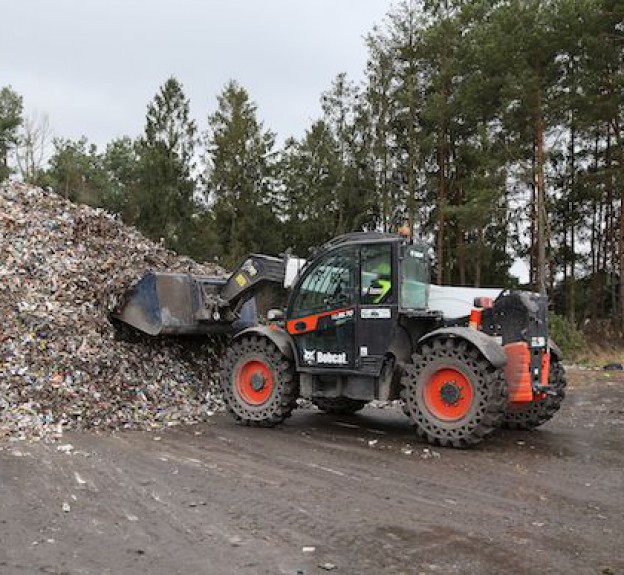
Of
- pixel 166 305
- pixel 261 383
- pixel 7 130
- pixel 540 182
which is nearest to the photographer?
pixel 261 383

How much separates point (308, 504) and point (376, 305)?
9.13 ft

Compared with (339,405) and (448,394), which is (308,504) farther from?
(339,405)

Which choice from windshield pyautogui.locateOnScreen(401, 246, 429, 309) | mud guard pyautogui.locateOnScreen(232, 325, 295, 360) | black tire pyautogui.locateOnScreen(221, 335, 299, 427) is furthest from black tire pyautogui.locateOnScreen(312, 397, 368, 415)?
windshield pyautogui.locateOnScreen(401, 246, 429, 309)

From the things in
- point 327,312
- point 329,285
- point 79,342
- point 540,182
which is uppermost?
point 540,182

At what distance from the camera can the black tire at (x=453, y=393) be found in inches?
272

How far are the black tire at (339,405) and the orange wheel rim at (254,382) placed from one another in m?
1.19

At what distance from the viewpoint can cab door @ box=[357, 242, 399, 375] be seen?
7.39m

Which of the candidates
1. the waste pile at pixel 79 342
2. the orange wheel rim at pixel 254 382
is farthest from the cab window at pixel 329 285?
the waste pile at pixel 79 342

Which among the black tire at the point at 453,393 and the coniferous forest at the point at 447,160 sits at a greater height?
the coniferous forest at the point at 447,160

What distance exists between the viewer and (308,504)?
522 cm

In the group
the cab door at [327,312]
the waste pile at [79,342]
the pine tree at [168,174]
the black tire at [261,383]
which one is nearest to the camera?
the cab door at [327,312]

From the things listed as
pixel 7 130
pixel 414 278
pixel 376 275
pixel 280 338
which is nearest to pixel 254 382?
pixel 280 338

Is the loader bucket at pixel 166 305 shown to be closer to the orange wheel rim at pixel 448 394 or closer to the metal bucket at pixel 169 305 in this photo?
the metal bucket at pixel 169 305

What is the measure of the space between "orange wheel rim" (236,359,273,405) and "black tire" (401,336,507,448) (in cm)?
177
